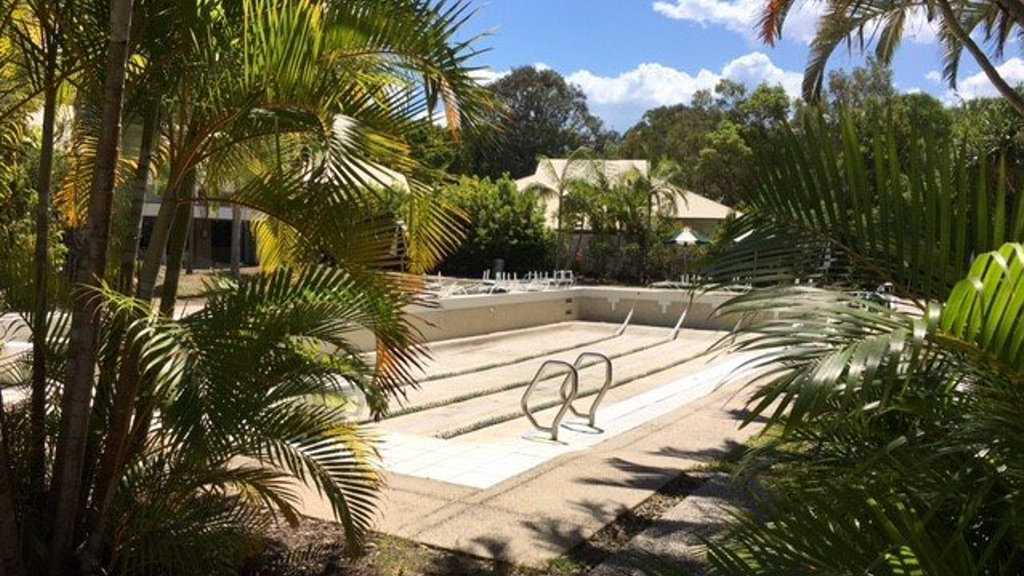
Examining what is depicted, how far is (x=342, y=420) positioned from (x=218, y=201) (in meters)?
1.19

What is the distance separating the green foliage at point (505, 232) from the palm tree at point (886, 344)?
30.2 metres

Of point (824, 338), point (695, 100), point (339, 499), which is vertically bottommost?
point (339, 499)

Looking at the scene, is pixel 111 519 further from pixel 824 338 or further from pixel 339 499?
pixel 824 338

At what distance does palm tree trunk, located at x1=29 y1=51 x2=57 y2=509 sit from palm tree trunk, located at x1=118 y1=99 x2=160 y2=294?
0.32 meters

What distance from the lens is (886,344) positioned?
1.63 metres

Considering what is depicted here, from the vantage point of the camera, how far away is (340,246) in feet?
12.4

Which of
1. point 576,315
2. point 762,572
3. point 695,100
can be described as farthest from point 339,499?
point 695,100

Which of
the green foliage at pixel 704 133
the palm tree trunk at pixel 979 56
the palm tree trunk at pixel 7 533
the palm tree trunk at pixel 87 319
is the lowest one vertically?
the palm tree trunk at pixel 7 533

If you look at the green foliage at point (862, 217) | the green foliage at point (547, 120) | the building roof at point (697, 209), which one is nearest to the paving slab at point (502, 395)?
the green foliage at point (862, 217)

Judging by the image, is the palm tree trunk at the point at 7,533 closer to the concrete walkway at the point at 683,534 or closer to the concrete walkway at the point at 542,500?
the concrete walkway at the point at 542,500

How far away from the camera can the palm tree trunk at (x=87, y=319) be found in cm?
336

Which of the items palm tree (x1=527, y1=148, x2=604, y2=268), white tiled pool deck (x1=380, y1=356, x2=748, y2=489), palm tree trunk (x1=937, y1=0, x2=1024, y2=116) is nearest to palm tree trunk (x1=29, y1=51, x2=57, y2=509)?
white tiled pool deck (x1=380, y1=356, x2=748, y2=489)

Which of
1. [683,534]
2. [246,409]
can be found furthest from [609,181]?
[246,409]

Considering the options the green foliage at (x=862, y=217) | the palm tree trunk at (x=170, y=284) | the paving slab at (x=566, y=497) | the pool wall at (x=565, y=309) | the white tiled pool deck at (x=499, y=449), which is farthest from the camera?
the pool wall at (x=565, y=309)
